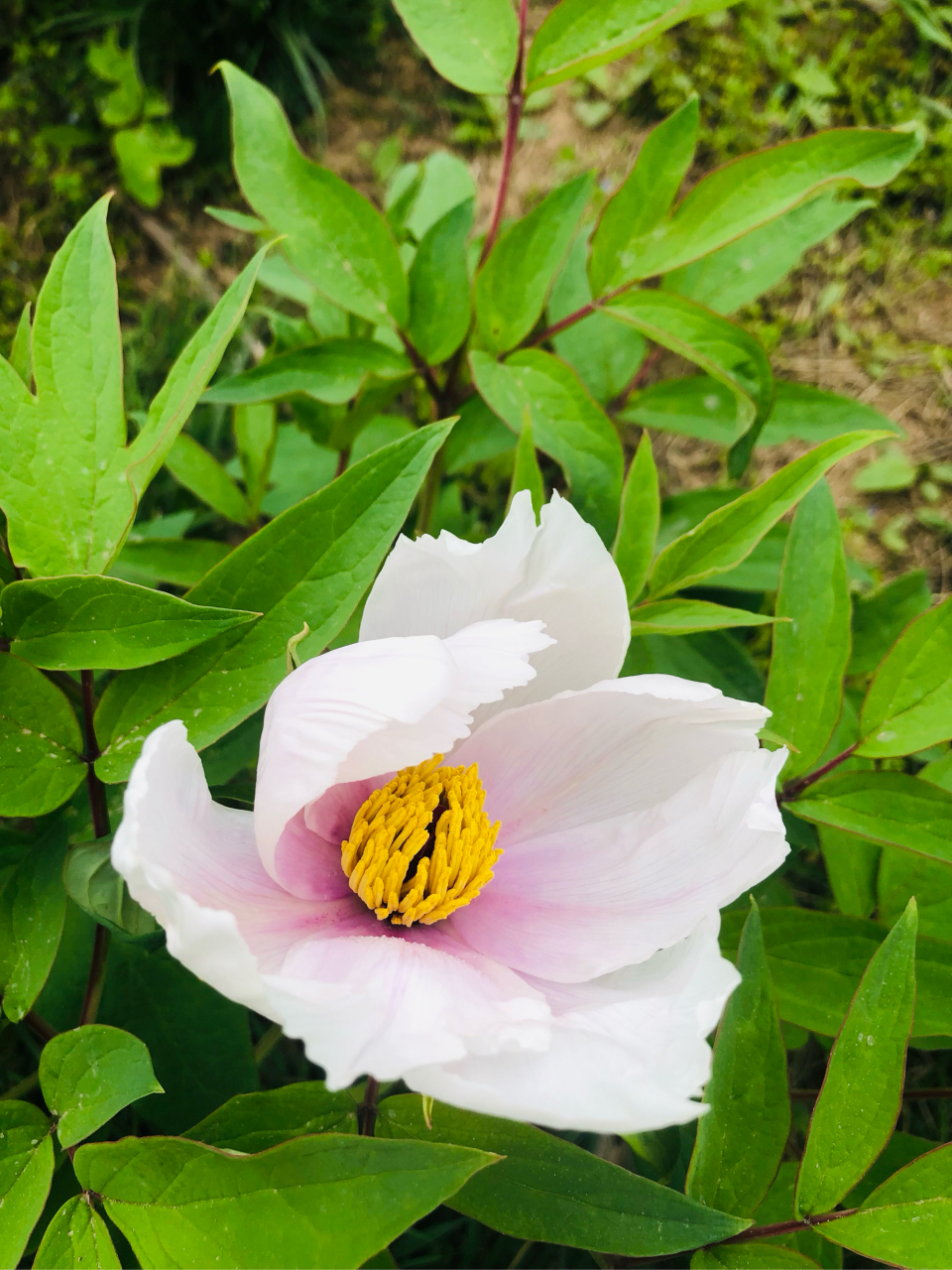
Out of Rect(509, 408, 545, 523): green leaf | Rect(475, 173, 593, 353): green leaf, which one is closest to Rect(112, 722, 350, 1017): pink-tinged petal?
Rect(509, 408, 545, 523): green leaf

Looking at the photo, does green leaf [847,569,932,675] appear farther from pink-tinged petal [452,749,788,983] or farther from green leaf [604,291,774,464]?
Result: pink-tinged petal [452,749,788,983]

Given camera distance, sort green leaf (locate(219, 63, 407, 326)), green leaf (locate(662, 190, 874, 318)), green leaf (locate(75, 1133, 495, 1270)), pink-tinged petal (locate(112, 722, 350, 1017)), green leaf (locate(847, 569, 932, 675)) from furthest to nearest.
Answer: green leaf (locate(847, 569, 932, 675)) → green leaf (locate(662, 190, 874, 318)) → green leaf (locate(219, 63, 407, 326)) → green leaf (locate(75, 1133, 495, 1270)) → pink-tinged petal (locate(112, 722, 350, 1017))

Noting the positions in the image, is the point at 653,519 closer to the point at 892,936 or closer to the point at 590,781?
the point at 590,781

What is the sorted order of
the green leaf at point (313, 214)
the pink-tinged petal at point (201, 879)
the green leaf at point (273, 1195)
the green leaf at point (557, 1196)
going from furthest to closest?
the green leaf at point (313, 214), the green leaf at point (557, 1196), the green leaf at point (273, 1195), the pink-tinged petal at point (201, 879)

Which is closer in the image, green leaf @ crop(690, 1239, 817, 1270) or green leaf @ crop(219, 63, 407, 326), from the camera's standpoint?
green leaf @ crop(690, 1239, 817, 1270)

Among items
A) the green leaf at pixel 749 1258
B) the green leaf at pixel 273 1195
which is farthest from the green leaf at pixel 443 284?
the green leaf at pixel 749 1258

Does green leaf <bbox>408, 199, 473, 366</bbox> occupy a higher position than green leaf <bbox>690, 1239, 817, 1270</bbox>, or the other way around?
green leaf <bbox>408, 199, 473, 366</bbox>

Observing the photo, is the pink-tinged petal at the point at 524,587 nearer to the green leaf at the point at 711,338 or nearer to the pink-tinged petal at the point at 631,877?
the pink-tinged petal at the point at 631,877

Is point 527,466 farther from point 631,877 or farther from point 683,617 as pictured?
point 631,877
